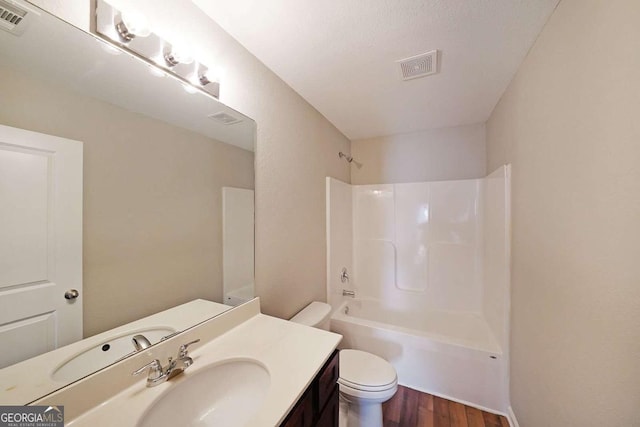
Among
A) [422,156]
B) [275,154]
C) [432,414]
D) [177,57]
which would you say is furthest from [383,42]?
[432,414]

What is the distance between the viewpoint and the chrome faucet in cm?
75

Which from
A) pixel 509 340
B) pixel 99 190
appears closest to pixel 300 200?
pixel 99 190

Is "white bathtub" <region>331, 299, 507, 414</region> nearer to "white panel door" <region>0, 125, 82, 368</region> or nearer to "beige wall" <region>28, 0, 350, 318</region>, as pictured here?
"beige wall" <region>28, 0, 350, 318</region>

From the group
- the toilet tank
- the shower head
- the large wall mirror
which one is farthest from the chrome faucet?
the shower head

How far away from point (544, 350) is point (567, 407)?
250 mm

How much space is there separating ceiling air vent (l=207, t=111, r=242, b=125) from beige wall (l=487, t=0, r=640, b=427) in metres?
1.49

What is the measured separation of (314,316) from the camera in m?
1.70

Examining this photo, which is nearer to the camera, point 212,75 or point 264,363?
point 264,363

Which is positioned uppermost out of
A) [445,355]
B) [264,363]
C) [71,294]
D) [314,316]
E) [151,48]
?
[151,48]

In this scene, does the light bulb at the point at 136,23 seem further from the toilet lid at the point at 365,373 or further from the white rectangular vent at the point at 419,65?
the toilet lid at the point at 365,373

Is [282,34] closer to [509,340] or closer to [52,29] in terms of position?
[52,29]

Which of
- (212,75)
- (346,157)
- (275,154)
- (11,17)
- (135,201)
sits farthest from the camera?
(346,157)

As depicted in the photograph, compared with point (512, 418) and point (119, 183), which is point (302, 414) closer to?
point (119, 183)

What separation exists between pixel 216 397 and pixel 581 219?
→ 5.18 feet
